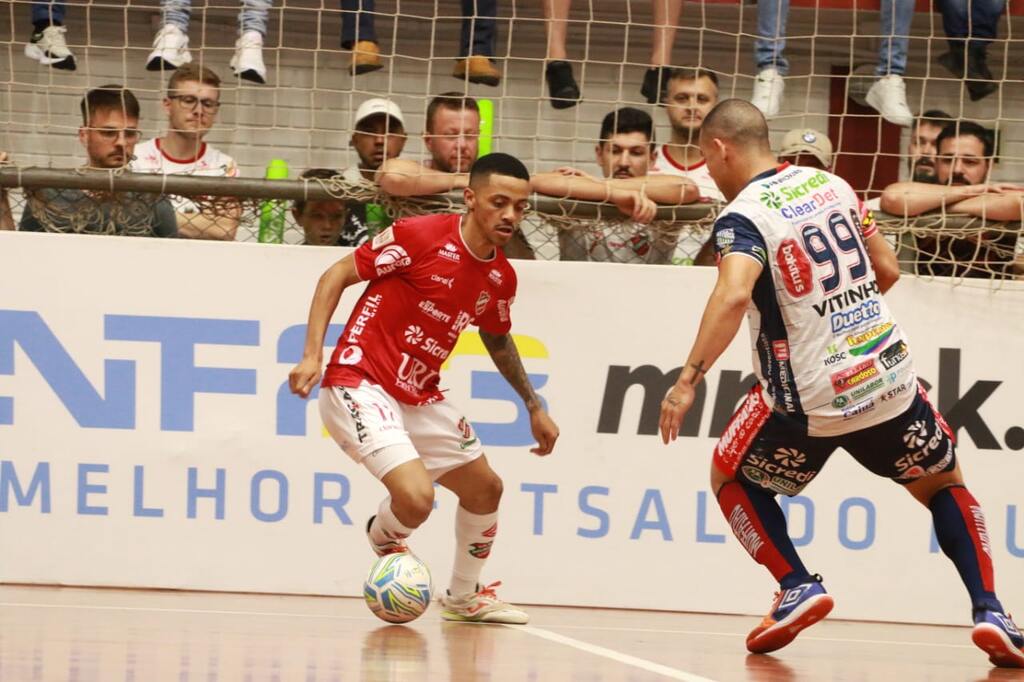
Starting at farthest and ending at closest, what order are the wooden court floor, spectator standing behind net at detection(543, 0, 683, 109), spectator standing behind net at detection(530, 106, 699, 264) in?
spectator standing behind net at detection(543, 0, 683, 109) → spectator standing behind net at detection(530, 106, 699, 264) → the wooden court floor

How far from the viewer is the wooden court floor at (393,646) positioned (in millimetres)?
4562

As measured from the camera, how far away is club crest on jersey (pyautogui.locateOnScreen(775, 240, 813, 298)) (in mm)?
5121

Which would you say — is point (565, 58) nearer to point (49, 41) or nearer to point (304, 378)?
point (49, 41)

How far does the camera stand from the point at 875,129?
852cm

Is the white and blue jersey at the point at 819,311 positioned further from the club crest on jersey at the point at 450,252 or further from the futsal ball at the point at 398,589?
the futsal ball at the point at 398,589

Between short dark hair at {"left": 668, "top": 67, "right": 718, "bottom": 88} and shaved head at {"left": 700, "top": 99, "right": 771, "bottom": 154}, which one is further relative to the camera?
short dark hair at {"left": 668, "top": 67, "right": 718, "bottom": 88}

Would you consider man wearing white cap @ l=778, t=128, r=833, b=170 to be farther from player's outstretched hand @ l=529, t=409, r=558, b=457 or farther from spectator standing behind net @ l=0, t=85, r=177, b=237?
spectator standing behind net @ l=0, t=85, r=177, b=237

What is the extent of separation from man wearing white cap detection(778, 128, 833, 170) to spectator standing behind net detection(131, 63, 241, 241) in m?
2.76

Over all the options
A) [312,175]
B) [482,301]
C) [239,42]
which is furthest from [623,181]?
[239,42]

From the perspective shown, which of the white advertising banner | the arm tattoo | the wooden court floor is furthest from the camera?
the white advertising banner

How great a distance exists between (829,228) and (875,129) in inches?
140

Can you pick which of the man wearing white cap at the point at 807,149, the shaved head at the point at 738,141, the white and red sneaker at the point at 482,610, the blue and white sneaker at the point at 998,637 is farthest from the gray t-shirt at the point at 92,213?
the blue and white sneaker at the point at 998,637

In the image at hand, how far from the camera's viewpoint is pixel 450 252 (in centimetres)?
612

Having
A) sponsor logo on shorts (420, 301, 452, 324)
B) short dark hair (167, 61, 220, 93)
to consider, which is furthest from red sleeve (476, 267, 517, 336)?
short dark hair (167, 61, 220, 93)
